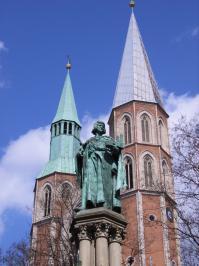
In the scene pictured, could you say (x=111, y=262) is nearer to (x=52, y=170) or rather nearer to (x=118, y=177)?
(x=118, y=177)

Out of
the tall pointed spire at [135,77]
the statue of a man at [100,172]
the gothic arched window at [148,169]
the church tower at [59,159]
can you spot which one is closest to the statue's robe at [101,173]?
the statue of a man at [100,172]

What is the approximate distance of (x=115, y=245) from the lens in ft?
25.2

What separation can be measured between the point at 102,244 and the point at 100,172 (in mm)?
1297

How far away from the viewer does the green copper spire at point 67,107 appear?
46625 millimetres

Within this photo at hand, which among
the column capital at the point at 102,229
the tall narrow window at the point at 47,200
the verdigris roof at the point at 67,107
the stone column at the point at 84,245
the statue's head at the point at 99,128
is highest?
the verdigris roof at the point at 67,107

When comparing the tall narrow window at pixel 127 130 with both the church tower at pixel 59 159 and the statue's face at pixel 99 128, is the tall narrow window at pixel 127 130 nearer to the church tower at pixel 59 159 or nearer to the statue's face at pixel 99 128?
the church tower at pixel 59 159

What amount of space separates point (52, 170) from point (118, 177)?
33541 millimetres

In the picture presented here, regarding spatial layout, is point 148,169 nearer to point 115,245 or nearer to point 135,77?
point 135,77

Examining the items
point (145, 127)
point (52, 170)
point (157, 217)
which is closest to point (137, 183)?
point (157, 217)

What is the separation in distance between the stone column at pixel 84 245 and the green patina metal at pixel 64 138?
33.6 meters

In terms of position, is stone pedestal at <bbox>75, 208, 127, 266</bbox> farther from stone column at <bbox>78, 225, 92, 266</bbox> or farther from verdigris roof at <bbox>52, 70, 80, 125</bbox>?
verdigris roof at <bbox>52, 70, 80, 125</bbox>

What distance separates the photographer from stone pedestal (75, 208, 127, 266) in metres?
7.49

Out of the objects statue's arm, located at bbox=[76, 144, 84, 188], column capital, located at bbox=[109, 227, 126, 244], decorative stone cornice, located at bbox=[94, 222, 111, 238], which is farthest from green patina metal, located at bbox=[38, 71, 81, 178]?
decorative stone cornice, located at bbox=[94, 222, 111, 238]

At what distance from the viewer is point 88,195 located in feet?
26.3
